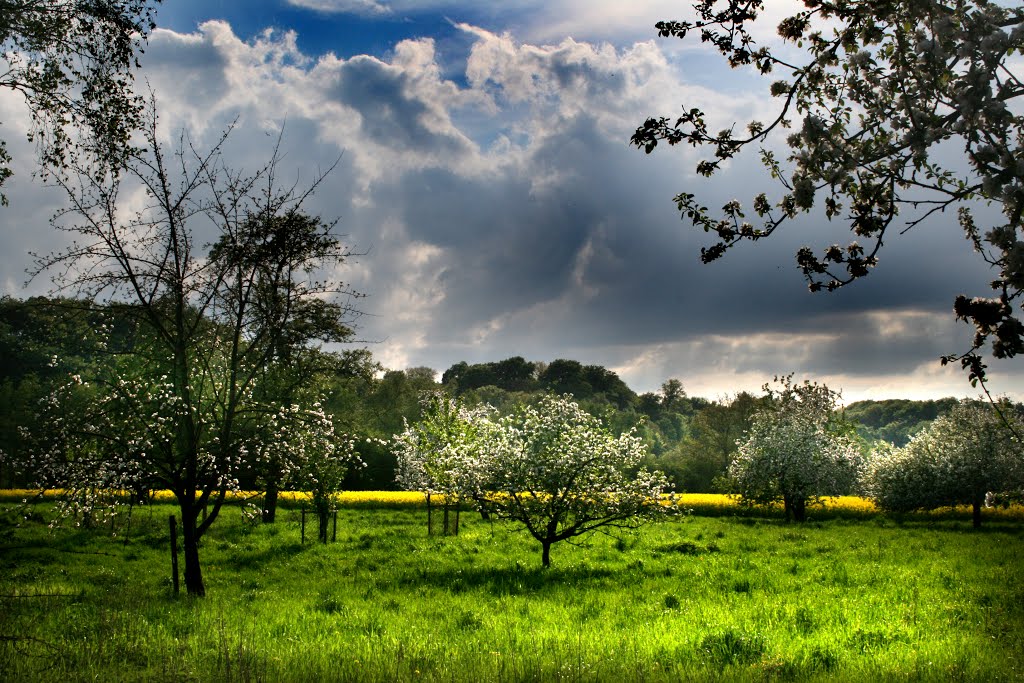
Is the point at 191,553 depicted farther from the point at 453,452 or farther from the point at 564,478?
the point at 564,478

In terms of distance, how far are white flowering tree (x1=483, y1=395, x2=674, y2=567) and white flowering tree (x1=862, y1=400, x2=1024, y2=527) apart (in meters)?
26.8

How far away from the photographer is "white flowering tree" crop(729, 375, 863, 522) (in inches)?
1625

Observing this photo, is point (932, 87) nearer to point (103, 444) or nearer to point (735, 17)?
point (735, 17)

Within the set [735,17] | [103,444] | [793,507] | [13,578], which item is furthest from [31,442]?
[793,507]

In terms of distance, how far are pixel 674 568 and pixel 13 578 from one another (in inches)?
756

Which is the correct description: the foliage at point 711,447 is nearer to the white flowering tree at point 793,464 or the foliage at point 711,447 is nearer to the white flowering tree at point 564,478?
the white flowering tree at point 793,464

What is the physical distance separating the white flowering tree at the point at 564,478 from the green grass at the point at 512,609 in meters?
1.65

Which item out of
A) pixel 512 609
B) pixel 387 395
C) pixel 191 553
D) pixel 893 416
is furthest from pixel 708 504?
pixel 893 416

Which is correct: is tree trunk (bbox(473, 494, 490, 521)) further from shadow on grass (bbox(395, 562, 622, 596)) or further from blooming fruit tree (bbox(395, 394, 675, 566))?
shadow on grass (bbox(395, 562, 622, 596))

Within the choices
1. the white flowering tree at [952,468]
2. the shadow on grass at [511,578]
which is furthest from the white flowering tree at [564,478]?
the white flowering tree at [952,468]

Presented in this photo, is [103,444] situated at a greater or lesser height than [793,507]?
greater

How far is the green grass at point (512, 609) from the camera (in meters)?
9.69

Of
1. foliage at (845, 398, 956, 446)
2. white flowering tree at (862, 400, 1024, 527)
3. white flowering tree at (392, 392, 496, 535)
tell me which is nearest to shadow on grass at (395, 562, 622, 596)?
white flowering tree at (392, 392, 496, 535)

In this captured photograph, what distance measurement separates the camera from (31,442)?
52.9ft
